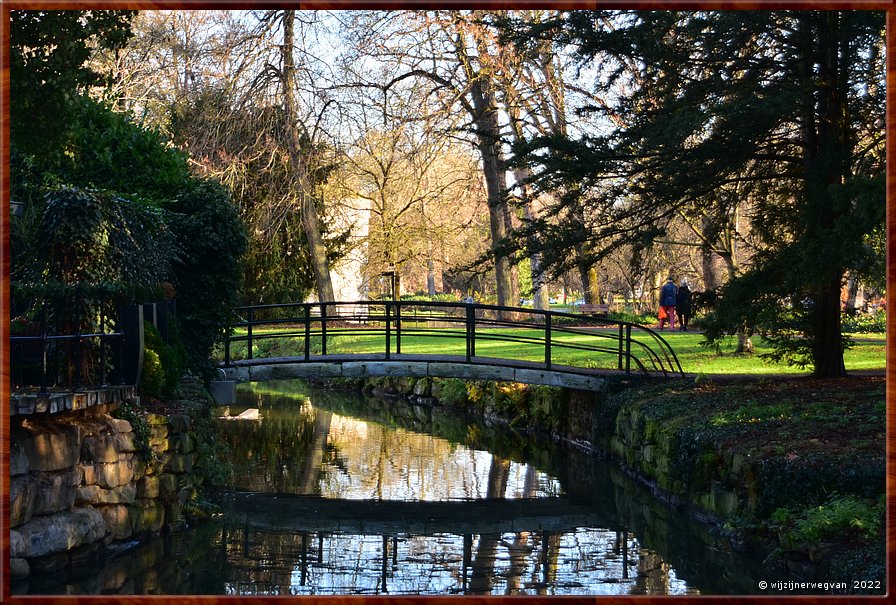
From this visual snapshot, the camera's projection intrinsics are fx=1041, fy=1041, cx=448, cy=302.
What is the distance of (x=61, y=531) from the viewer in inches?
339

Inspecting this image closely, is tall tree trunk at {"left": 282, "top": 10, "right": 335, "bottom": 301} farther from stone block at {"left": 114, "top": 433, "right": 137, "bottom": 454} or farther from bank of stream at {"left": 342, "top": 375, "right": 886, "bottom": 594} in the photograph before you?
stone block at {"left": 114, "top": 433, "right": 137, "bottom": 454}

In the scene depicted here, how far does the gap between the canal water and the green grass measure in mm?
1910

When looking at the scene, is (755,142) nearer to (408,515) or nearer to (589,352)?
(408,515)

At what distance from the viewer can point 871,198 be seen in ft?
31.8

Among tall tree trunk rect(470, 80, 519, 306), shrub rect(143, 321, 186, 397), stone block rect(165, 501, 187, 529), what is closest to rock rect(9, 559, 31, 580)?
stone block rect(165, 501, 187, 529)

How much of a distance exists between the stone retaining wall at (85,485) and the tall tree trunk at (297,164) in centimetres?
1590

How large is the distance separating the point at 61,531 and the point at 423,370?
8084mm

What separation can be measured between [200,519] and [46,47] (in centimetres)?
499

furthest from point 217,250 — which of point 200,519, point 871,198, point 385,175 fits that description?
point 385,175

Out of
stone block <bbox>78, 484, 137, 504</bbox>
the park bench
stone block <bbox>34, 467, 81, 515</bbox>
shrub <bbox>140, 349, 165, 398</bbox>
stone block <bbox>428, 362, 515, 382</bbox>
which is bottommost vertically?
stone block <bbox>78, 484, 137, 504</bbox>

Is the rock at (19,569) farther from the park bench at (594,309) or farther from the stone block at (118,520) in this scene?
the park bench at (594,309)

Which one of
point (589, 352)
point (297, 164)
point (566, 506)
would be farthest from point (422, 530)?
point (297, 164)

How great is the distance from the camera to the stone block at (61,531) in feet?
27.3

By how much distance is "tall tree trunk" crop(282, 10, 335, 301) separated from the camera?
82.6 feet
